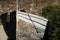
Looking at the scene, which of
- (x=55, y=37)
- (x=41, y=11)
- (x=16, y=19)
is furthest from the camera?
(x=41, y=11)

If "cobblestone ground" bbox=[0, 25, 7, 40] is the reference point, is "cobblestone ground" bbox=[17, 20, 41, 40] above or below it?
above

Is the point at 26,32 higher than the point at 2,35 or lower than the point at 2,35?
higher

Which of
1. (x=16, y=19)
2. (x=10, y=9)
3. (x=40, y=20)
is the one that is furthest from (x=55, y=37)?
(x=10, y=9)

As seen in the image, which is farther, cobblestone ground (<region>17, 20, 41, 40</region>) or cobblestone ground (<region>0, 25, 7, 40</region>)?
cobblestone ground (<region>0, 25, 7, 40</region>)

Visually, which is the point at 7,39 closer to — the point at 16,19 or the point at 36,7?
the point at 16,19

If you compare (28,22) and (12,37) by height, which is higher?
(28,22)

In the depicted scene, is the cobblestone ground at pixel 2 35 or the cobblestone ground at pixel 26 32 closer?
the cobblestone ground at pixel 26 32

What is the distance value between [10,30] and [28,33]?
42cm

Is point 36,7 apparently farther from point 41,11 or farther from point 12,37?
point 12,37

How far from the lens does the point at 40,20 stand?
197 inches

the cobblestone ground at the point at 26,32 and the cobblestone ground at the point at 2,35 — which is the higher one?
the cobblestone ground at the point at 26,32

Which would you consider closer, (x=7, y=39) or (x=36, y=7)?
(x=7, y=39)

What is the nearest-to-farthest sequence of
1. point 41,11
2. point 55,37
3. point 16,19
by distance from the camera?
point 55,37
point 16,19
point 41,11

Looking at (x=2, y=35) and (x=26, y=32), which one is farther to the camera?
(x=2, y=35)
